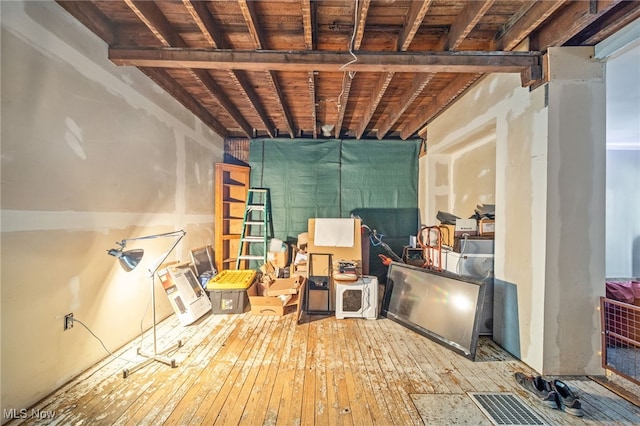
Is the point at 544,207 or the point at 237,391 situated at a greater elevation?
the point at 544,207

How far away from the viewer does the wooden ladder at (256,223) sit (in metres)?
4.32

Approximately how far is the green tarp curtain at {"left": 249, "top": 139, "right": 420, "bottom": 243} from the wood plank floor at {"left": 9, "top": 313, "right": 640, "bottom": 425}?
2318 millimetres

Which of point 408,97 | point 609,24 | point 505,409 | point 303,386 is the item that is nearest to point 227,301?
point 303,386

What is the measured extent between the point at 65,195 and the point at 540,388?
12.9 ft

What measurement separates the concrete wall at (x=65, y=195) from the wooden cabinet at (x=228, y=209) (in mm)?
1509

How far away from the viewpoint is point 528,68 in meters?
2.03

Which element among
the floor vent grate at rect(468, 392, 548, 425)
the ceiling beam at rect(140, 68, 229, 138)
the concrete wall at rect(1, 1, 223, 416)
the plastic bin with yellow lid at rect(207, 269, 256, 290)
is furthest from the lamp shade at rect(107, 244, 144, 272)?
the floor vent grate at rect(468, 392, 548, 425)

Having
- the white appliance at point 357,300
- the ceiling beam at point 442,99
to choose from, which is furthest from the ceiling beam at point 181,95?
the ceiling beam at point 442,99

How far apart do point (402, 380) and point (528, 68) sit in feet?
9.40

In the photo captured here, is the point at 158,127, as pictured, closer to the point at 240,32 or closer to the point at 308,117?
the point at 240,32

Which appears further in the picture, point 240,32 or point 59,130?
point 240,32

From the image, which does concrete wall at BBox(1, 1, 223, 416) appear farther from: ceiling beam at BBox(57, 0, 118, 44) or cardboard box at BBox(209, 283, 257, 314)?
cardboard box at BBox(209, 283, 257, 314)

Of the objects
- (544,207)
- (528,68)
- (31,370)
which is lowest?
(31,370)

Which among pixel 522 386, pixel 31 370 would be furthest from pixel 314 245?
pixel 31 370
